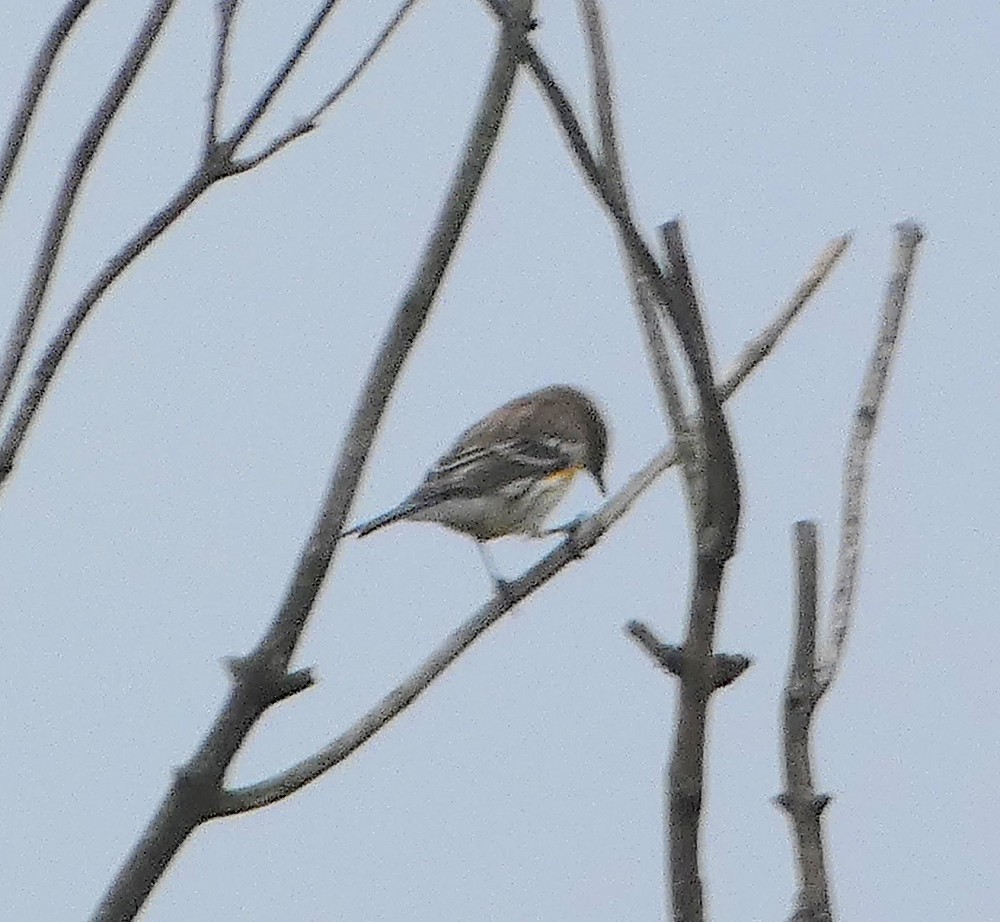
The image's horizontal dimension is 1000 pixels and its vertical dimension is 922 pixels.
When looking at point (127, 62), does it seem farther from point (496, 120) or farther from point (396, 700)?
point (396, 700)

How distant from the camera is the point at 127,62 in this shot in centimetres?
261

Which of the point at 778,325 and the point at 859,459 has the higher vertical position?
the point at 778,325

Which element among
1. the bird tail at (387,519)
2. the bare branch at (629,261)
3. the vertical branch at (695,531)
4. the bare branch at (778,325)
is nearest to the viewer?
the vertical branch at (695,531)

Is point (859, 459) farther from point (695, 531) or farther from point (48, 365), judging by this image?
point (48, 365)

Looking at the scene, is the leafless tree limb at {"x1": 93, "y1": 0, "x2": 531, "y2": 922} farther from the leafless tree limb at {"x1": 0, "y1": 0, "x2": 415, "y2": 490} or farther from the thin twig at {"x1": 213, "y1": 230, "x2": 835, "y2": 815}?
the leafless tree limb at {"x1": 0, "y1": 0, "x2": 415, "y2": 490}

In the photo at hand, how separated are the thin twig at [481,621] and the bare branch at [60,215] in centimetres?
62

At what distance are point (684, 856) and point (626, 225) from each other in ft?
2.26

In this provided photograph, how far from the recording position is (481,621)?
2.93 m

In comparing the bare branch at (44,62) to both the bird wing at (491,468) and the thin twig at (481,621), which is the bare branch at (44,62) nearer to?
the thin twig at (481,621)

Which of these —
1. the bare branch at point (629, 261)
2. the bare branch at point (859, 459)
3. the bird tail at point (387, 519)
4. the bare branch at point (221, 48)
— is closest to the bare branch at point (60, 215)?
the bare branch at point (221, 48)

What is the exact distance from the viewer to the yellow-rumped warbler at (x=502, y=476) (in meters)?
8.74

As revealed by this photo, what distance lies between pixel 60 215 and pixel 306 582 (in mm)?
628

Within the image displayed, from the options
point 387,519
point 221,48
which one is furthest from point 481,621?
point 387,519

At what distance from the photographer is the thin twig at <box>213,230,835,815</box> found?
2.44 m
